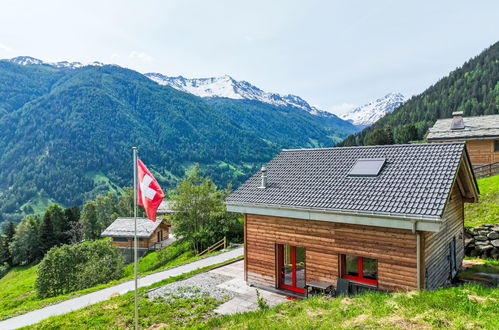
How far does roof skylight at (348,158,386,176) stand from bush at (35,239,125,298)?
24593mm

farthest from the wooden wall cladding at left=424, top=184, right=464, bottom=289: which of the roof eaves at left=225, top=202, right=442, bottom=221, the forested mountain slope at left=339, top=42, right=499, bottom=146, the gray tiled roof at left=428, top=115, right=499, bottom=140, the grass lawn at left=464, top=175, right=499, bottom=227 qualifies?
the forested mountain slope at left=339, top=42, right=499, bottom=146

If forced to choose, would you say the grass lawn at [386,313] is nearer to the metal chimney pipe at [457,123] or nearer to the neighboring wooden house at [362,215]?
the neighboring wooden house at [362,215]

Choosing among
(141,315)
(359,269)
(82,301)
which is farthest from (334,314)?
(82,301)

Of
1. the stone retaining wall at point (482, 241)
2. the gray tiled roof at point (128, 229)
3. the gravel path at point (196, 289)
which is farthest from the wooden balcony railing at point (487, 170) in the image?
the gray tiled roof at point (128, 229)

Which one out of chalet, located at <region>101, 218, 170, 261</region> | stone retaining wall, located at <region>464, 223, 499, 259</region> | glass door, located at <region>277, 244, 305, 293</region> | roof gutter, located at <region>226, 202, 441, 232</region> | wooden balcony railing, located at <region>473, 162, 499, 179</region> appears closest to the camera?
roof gutter, located at <region>226, 202, 441, 232</region>

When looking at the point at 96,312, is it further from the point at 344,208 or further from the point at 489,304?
the point at 489,304

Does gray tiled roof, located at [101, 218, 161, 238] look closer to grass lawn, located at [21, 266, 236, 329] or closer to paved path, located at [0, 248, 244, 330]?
paved path, located at [0, 248, 244, 330]

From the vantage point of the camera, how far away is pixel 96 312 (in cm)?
1240

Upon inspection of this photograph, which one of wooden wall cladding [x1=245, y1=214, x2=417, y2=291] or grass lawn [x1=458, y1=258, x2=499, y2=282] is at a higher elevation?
wooden wall cladding [x1=245, y1=214, x2=417, y2=291]

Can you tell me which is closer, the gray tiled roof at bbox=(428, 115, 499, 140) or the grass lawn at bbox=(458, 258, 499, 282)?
the grass lawn at bbox=(458, 258, 499, 282)

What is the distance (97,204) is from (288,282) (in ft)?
246

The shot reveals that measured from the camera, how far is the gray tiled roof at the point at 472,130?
104 feet

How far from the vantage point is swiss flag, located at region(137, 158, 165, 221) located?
31.8 ft

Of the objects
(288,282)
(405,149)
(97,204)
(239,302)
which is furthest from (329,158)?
(97,204)
